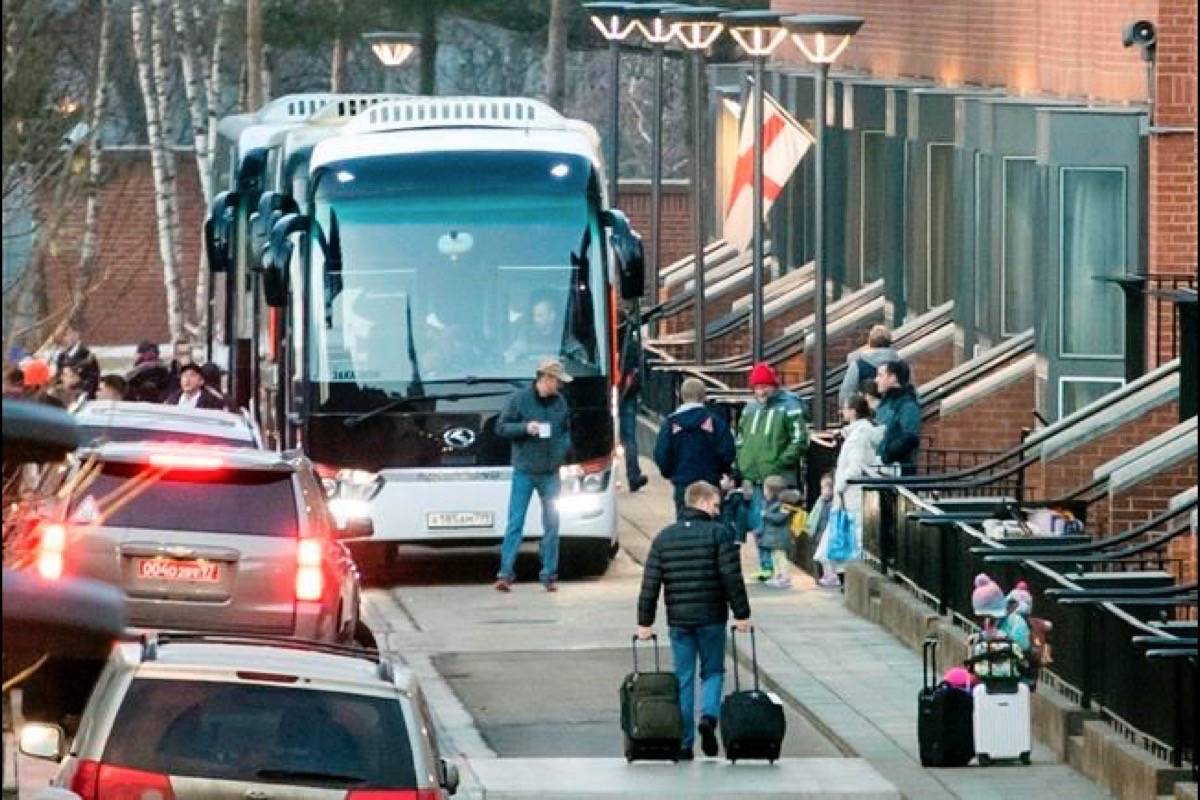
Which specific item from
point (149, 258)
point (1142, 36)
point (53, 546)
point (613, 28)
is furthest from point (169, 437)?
point (149, 258)

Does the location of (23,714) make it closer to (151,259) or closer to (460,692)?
(460,692)

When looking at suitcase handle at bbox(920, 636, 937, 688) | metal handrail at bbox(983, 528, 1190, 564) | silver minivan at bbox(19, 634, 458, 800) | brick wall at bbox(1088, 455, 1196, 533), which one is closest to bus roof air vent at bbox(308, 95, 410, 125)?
brick wall at bbox(1088, 455, 1196, 533)

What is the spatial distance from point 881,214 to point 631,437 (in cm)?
925

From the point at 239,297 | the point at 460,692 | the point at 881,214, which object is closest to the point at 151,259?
the point at 881,214

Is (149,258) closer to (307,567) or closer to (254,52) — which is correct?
(254,52)

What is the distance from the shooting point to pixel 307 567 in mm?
16656

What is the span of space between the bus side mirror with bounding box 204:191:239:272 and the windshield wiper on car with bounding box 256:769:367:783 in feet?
74.4

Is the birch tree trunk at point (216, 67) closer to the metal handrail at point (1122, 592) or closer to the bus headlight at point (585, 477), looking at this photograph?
the bus headlight at point (585, 477)

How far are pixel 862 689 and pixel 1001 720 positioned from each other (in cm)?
317

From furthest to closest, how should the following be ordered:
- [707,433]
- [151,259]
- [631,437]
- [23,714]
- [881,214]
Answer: [151,259] < [881,214] < [631,437] < [707,433] < [23,714]

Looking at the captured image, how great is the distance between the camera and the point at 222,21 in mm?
56906

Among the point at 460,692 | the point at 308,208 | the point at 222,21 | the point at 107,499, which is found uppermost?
the point at 222,21

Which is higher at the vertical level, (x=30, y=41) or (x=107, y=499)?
(x=30, y=41)

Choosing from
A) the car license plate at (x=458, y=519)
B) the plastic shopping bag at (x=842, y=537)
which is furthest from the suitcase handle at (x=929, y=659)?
the car license plate at (x=458, y=519)
